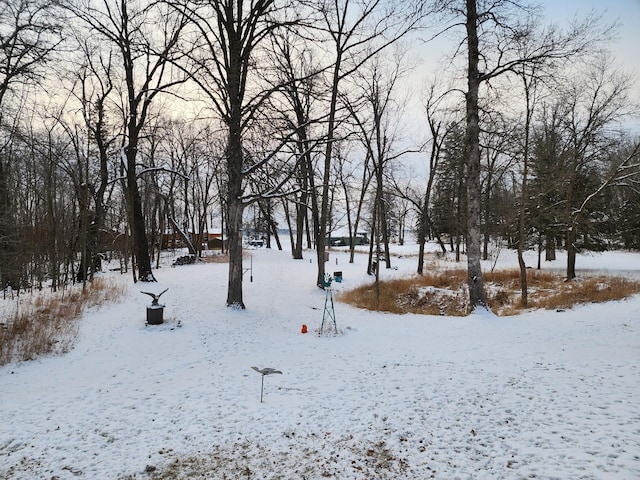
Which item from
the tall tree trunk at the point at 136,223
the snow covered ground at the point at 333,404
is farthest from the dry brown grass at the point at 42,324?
the tall tree trunk at the point at 136,223

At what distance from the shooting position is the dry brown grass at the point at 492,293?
451 inches

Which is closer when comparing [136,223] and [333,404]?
[333,404]

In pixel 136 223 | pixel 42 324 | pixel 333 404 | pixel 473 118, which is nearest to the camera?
pixel 333 404

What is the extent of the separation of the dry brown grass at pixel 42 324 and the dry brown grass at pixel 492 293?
8455 mm

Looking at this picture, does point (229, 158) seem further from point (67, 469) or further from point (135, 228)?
point (67, 469)

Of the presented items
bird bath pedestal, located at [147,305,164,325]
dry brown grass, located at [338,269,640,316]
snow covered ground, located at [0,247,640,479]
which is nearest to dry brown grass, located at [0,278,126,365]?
snow covered ground, located at [0,247,640,479]

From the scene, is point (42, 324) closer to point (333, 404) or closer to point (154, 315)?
point (154, 315)

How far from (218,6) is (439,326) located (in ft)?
34.0

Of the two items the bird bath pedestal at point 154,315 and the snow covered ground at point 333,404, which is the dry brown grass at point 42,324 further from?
the bird bath pedestal at point 154,315

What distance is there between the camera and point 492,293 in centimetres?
1545

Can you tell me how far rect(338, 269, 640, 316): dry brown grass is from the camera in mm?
11460

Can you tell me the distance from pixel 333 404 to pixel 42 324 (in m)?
6.78

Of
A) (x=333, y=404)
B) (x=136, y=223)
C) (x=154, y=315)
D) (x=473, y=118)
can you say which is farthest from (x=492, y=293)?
(x=136, y=223)

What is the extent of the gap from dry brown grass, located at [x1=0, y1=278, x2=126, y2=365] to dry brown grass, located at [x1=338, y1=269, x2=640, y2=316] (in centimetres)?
846
